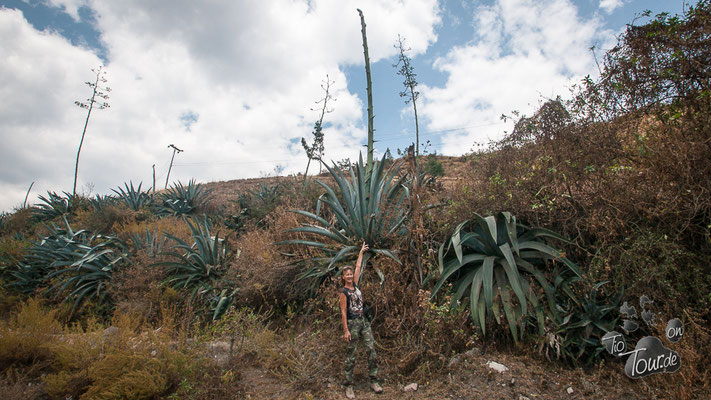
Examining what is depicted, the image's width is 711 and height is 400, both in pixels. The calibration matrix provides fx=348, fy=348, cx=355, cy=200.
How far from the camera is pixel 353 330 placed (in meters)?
4.16

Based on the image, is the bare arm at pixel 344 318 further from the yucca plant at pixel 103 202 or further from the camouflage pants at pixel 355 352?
the yucca plant at pixel 103 202

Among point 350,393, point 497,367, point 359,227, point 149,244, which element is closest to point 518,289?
point 497,367

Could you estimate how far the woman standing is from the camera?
405 centimetres

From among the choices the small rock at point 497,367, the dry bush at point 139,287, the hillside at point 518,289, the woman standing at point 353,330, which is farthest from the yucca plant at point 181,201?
the small rock at point 497,367

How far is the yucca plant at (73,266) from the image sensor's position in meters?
7.69

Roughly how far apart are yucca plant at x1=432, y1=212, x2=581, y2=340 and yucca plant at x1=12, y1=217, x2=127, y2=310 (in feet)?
24.3

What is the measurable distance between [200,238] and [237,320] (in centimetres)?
301

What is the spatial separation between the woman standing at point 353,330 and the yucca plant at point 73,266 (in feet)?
20.4

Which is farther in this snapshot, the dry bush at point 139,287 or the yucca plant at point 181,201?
the yucca plant at point 181,201

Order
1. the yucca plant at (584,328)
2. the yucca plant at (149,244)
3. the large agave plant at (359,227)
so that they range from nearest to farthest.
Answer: the yucca plant at (584,328) < the large agave plant at (359,227) < the yucca plant at (149,244)

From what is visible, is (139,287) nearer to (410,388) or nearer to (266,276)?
(266,276)

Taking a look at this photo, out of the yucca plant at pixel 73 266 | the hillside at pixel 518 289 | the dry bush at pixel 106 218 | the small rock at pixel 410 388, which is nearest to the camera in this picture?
the hillside at pixel 518 289

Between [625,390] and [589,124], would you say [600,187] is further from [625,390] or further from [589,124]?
[625,390]

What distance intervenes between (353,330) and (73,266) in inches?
289
